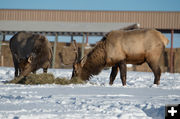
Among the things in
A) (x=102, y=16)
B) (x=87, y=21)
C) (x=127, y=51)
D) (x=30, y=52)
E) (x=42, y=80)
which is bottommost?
(x=87, y=21)

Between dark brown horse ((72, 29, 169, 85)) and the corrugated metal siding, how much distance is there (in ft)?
54.2

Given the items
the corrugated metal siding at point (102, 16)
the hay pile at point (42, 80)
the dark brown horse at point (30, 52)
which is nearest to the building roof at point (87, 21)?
the corrugated metal siding at point (102, 16)

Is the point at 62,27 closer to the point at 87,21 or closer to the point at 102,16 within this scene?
the point at 87,21

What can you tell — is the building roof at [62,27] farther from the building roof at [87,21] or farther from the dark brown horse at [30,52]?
the dark brown horse at [30,52]

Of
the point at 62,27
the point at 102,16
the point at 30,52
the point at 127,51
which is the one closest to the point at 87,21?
the point at 102,16

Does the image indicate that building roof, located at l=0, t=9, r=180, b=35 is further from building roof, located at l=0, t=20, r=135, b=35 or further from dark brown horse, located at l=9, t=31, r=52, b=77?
dark brown horse, located at l=9, t=31, r=52, b=77

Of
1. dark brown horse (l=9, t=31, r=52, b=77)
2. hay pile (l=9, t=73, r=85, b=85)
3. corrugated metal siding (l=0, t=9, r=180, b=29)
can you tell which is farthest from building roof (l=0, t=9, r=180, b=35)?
hay pile (l=9, t=73, r=85, b=85)

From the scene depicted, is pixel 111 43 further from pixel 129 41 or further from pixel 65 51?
pixel 65 51

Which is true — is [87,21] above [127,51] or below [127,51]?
below

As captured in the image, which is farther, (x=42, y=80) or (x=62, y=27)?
(x=62, y=27)

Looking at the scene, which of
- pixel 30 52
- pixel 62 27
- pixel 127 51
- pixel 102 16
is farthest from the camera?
pixel 102 16

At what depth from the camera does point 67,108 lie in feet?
12.1

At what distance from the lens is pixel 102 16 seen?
2548cm

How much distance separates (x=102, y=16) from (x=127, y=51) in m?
17.5
